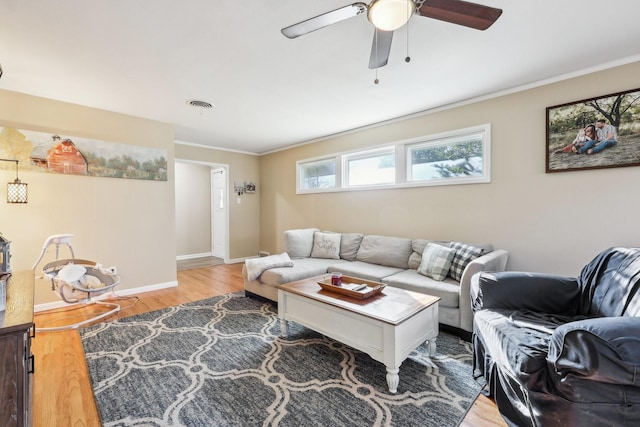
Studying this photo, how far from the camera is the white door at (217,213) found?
639 centimetres

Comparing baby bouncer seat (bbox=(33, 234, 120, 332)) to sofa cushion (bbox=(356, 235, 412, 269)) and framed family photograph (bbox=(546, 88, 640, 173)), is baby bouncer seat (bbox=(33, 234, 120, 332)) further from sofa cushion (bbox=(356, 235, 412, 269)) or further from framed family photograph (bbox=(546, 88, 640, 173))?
framed family photograph (bbox=(546, 88, 640, 173))

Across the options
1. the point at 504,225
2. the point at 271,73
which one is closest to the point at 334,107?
the point at 271,73

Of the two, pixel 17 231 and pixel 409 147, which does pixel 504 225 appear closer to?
pixel 409 147

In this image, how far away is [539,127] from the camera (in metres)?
2.79

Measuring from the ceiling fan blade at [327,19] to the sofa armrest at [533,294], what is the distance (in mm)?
1875

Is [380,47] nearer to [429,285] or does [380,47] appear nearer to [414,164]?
[429,285]

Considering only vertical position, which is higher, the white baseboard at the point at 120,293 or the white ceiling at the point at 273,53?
the white ceiling at the point at 273,53

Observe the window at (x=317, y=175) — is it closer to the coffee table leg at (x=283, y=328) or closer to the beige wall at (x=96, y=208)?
the beige wall at (x=96, y=208)

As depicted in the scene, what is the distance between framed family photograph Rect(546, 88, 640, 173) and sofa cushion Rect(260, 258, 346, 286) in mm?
2642

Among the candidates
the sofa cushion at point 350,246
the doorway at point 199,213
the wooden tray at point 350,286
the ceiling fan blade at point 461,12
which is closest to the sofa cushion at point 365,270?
the sofa cushion at point 350,246

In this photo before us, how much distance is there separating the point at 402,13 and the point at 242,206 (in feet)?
16.9

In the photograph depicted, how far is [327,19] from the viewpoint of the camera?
1497 mm

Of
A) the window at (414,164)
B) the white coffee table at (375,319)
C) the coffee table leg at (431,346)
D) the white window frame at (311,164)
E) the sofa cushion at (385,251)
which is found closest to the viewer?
the white coffee table at (375,319)

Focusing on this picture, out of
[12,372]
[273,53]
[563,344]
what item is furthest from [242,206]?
→ [563,344]
